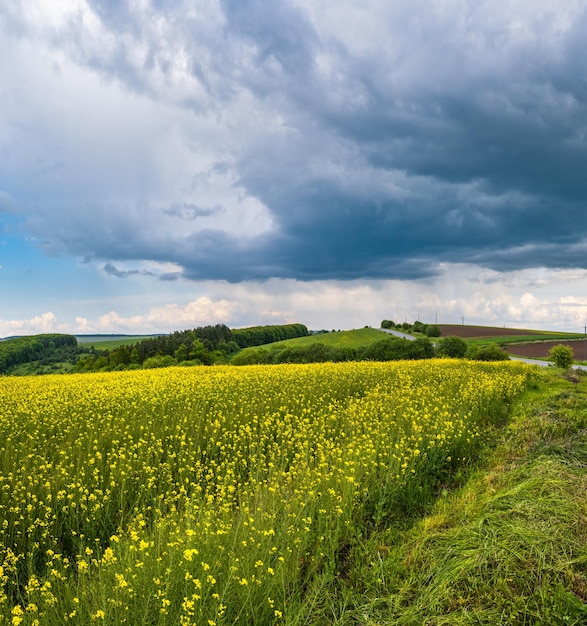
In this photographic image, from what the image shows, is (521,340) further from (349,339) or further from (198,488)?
(198,488)

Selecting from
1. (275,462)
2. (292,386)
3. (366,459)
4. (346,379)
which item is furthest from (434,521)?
(346,379)

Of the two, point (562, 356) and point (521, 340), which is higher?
point (562, 356)

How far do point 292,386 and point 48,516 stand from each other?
31.6 ft

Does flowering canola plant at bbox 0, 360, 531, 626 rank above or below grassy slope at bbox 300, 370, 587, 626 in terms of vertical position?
above

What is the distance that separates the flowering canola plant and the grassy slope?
1.60ft

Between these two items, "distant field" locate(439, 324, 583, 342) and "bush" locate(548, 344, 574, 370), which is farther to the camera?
"distant field" locate(439, 324, 583, 342)

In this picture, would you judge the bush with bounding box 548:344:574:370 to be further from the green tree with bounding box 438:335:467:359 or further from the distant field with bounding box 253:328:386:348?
the distant field with bounding box 253:328:386:348

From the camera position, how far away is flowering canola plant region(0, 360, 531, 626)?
4.22 meters

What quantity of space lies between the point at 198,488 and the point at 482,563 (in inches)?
150

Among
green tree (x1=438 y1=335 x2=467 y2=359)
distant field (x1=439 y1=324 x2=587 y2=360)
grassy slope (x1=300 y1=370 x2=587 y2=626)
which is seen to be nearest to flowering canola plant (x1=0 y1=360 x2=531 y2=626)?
grassy slope (x1=300 y1=370 x2=587 y2=626)

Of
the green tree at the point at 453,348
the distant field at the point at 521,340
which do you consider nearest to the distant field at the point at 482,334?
the distant field at the point at 521,340

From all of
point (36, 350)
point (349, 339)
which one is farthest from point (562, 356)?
point (36, 350)

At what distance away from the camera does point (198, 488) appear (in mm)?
6430

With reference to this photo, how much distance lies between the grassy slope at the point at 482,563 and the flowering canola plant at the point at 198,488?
49 cm
